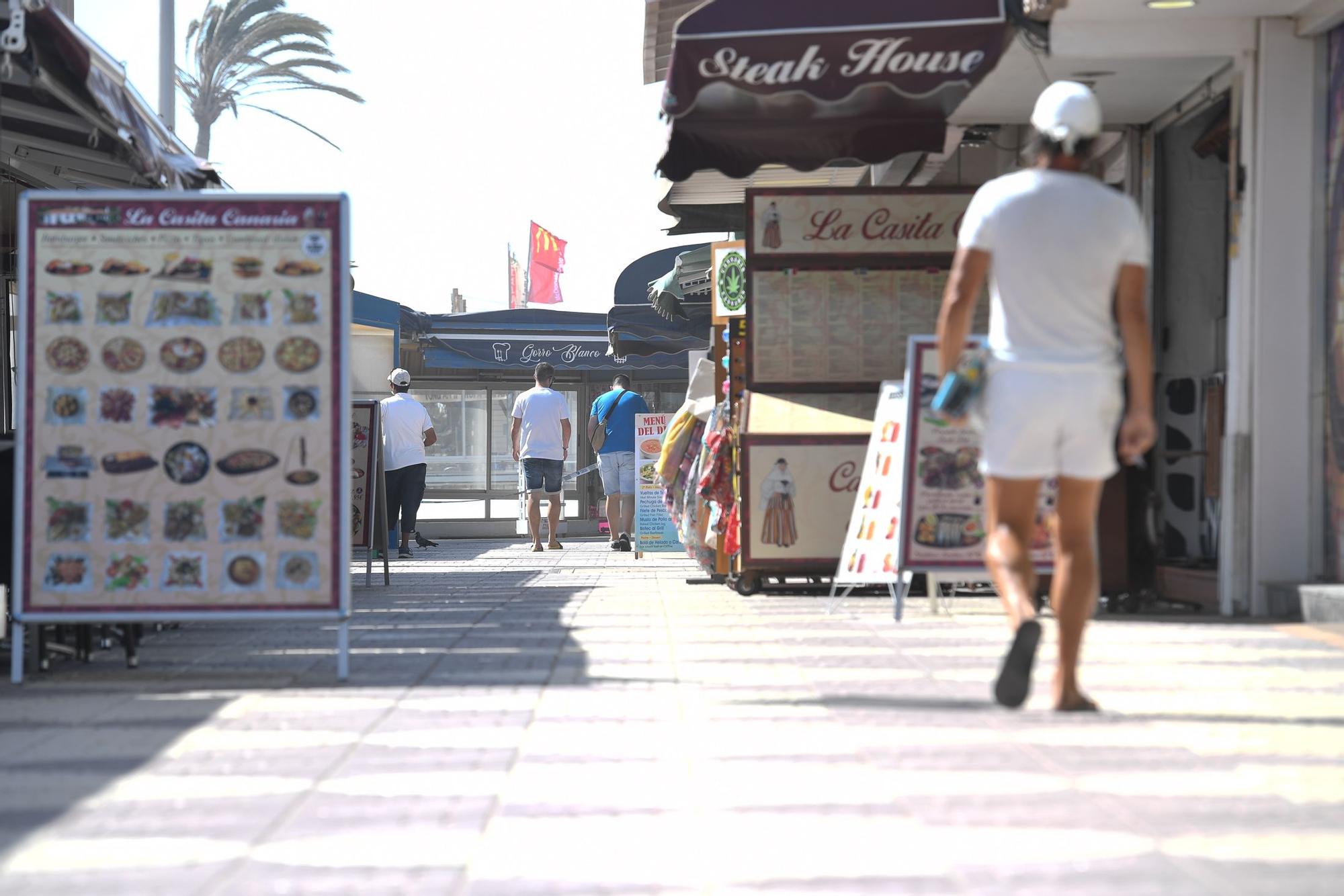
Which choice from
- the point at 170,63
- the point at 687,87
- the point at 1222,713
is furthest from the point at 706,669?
the point at 170,63

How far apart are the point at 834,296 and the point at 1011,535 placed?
5324 mm

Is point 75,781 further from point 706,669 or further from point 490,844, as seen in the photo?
point 706,669

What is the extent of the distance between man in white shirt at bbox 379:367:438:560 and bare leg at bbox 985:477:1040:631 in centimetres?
1076

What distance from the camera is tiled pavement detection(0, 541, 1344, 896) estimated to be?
128 inches

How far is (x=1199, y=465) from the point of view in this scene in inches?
395

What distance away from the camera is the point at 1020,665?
15.9 ft

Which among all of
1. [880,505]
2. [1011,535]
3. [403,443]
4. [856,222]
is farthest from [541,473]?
[1011,535]

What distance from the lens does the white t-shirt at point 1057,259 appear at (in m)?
5.07

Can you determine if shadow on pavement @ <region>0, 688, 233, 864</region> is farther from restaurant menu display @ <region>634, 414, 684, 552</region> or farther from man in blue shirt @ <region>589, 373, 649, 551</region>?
man in blue shirt @ <region>589, 373, 649, 551</region>

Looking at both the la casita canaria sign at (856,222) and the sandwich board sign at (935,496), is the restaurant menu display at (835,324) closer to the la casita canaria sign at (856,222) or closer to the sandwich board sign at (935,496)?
the la casita canaria sign at (856,222)

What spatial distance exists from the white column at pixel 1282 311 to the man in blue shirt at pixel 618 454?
10.0 meters

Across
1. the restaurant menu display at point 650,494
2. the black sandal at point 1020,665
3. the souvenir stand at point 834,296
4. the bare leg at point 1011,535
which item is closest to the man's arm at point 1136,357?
the bare leg at point 1011,535

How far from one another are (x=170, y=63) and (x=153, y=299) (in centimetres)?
1445

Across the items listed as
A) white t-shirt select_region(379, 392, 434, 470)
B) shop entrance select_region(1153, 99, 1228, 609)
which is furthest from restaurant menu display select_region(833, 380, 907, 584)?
white t-shirt select_region(379, 392, 434, 470)
